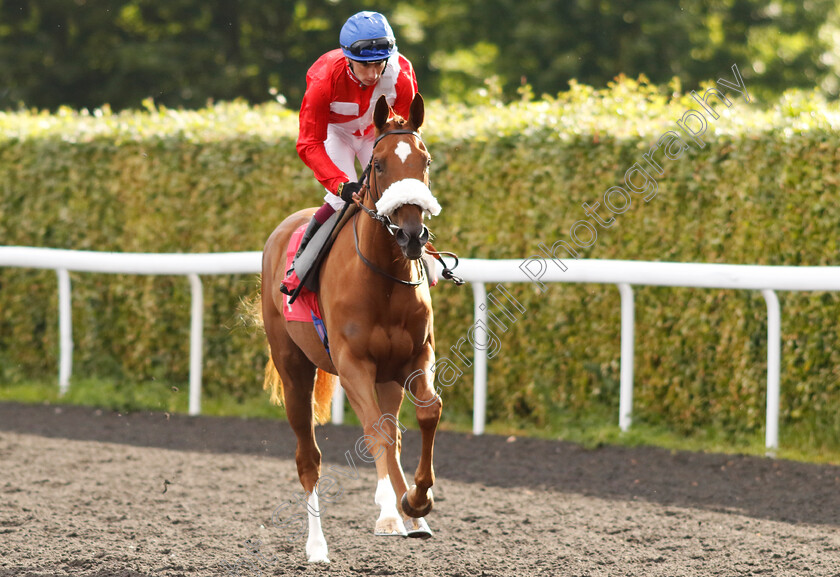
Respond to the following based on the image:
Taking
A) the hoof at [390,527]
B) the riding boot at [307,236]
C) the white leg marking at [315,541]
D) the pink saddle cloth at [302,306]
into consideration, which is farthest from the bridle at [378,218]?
the white leg marking at [315,541]

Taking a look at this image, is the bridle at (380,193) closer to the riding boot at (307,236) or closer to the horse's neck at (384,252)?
the horse's neck at (384,252)

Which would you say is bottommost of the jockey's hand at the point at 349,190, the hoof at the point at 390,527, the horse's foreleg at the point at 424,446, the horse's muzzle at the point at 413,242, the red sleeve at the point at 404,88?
the hoof at the point at 390,527

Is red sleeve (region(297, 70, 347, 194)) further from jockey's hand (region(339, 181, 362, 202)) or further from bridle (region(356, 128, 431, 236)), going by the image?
bridle (region(356, 128, 431, 236))

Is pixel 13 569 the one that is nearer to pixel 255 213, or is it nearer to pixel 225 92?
pixel 255 213

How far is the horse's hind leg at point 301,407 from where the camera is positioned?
4.93 meters

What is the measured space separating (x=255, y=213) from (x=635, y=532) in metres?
4.45

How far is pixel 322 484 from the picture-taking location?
596 cm

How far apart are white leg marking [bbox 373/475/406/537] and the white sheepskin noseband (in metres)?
1.08

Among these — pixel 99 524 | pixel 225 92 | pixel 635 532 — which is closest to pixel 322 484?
pixel 99 524

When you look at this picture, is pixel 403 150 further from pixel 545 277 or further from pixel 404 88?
pixel 545 277

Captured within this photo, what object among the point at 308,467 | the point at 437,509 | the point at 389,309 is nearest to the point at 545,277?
the point at 437,509

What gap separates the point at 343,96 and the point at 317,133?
7.4 inches

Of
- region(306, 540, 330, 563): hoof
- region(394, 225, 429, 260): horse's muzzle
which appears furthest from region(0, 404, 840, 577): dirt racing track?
region(394, 225, 429, 260): horse's muzzle

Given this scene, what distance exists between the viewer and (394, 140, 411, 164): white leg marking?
3816 millimetres
